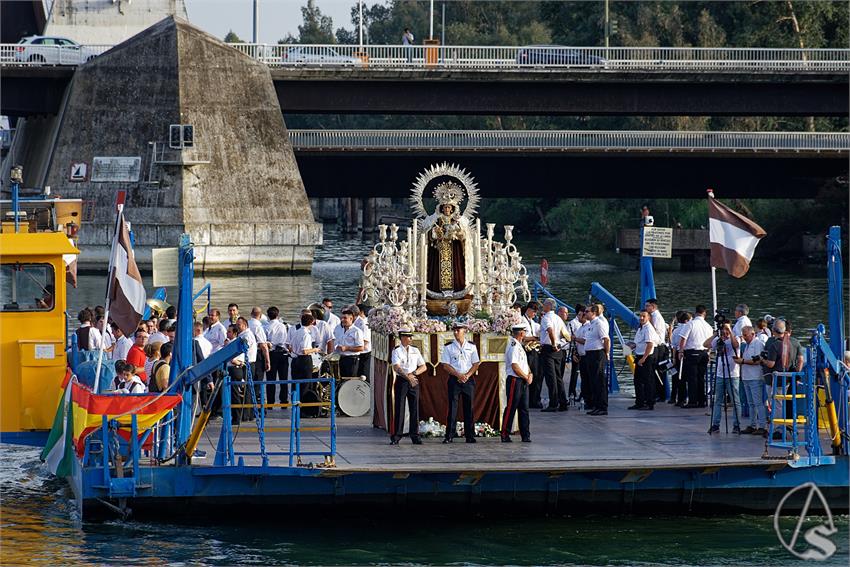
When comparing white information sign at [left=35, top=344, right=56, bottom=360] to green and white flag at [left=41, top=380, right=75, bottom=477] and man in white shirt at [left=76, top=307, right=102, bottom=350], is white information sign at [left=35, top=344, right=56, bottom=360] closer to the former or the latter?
green and white flag at [left=41, top=380, right=75, bottom=477]

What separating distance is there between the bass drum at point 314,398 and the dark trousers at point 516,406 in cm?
393

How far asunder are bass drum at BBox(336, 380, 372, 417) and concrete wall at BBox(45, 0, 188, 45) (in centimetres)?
6123

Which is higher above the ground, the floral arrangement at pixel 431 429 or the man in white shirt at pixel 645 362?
the man in white shirt at pixel 645 362

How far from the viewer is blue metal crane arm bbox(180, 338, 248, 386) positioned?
1942 centimetres

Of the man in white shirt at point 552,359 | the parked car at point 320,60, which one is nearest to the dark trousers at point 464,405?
the man in white shirt at point 552,359

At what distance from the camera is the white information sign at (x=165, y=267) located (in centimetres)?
2112

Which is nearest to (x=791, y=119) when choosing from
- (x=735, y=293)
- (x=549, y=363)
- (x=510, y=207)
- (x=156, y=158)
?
(x=510, y=207)

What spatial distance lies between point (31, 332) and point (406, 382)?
5.90 metres

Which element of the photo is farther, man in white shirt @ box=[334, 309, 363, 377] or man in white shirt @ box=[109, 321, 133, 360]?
man in white shirt @ box=[334, 309, 363, 377]

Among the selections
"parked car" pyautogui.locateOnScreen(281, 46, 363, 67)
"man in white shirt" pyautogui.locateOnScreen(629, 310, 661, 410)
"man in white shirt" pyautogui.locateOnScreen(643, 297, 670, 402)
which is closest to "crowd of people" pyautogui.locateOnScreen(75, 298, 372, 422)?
"man in white shirt" pyautogui.locateOnScreen(629, 310, 661, 410)

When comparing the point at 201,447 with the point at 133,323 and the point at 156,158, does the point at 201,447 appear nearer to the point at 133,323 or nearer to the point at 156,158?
the point at 133,323

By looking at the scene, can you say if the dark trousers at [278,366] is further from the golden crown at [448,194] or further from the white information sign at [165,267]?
the white information sign at [165,267]

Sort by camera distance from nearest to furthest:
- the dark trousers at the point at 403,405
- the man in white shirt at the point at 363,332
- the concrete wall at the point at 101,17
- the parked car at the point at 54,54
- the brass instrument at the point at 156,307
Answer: the dark trousers at the point at 403,405 < the man in white shirt at the point at 363,332 < the brass instrument at the point at 156,307 < the parked car at the point at 54,54 < the concrete wall at the point at 101,17

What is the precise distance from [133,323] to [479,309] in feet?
17.1
